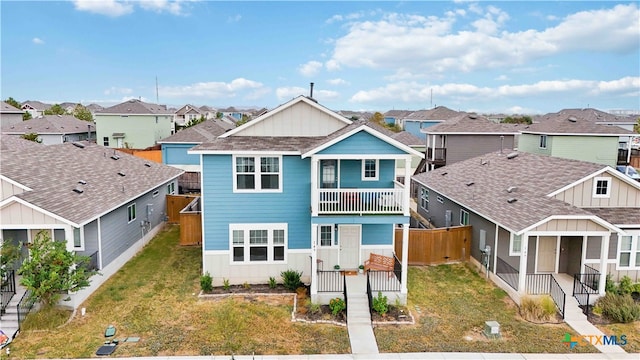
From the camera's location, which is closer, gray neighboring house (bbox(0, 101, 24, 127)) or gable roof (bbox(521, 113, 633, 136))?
gable roof (bbox(521, 113, 633, 136))

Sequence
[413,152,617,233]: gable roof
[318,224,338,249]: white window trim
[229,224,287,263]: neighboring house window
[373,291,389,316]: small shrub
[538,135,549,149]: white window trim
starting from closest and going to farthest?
[373,291,389,316]: small shrub, [413,152,617,233]: gable roof, [229,224,287,263]: neighboring house window, [318,224,338,249]: white window trim, [538,135,549,149]: white window trim

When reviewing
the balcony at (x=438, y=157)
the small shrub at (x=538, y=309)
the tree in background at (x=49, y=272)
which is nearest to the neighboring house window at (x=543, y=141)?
the balcony at (x=438, y=157)

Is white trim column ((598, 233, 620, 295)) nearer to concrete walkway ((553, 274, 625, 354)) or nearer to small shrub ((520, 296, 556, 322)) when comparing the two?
concrete walkway ((553, 274, 625, 354))

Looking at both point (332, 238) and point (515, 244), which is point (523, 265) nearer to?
point (515, 244)

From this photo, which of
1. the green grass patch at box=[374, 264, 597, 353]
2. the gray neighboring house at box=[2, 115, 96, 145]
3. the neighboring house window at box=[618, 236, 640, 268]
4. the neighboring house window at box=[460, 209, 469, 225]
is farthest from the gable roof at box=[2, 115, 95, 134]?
the neighboring house window at box=[618, 236, 640, 268]

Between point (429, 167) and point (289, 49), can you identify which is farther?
point (429, 167)

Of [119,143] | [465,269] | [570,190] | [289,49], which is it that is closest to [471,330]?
[465,269]

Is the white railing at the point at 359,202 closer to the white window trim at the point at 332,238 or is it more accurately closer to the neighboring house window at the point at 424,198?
the white window trim at the point at 332,238

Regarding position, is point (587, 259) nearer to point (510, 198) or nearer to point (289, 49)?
point (510, 198)
